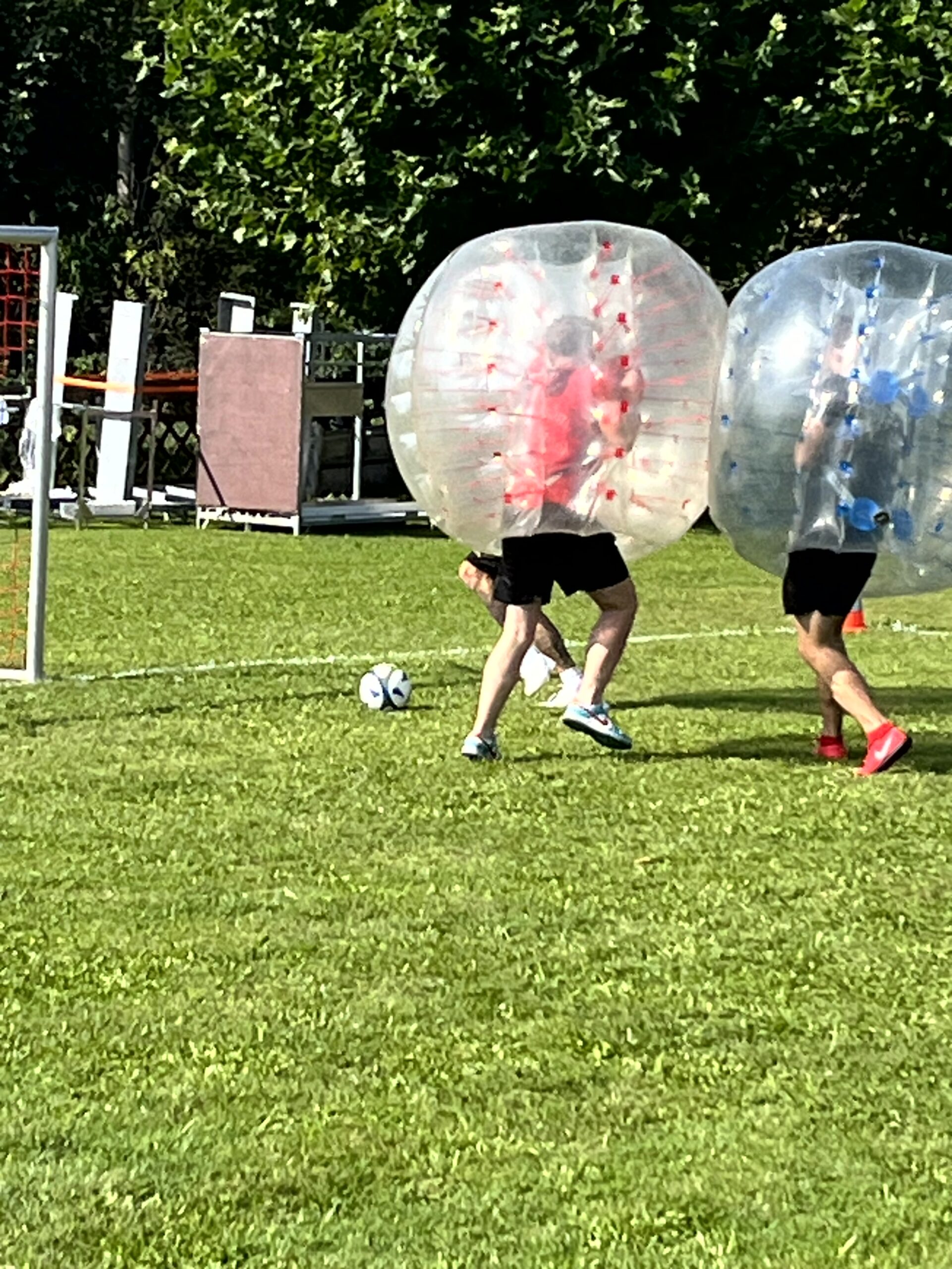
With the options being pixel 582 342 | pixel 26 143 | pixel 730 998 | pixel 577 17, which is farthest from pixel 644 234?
pixel 26 143

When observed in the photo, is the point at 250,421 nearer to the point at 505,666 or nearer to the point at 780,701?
the point at 780,701

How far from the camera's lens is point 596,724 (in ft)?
35.0

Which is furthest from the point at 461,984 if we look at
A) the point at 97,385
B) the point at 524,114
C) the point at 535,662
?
the point at 524,114

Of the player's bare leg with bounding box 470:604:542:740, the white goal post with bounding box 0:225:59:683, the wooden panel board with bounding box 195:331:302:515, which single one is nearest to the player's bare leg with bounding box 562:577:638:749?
the player's bare leg with bounding box 470:604:542:740

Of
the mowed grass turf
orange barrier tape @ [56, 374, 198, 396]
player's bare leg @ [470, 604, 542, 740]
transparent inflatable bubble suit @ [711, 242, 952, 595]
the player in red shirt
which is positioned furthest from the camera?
orange barrier tape @ [56, 374, 198, 396]

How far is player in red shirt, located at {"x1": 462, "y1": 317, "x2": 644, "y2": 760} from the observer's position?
10.2m

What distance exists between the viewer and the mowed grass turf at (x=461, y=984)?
5.12m

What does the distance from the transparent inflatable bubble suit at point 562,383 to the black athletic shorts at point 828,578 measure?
592 mm

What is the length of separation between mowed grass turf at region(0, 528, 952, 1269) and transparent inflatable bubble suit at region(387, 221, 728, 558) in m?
1.09

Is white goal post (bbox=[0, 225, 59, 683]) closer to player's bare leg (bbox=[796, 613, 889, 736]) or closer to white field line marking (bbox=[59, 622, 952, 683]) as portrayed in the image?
white field line marking (bbox=[59, 622, 952, 683])

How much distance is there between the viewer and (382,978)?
693cm

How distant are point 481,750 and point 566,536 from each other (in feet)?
3.16

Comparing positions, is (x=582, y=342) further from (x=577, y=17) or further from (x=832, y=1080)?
(x=577, y=17)

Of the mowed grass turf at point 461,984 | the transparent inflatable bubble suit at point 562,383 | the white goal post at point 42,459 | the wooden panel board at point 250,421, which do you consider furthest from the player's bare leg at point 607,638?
the wooden panel board at point 250,421
